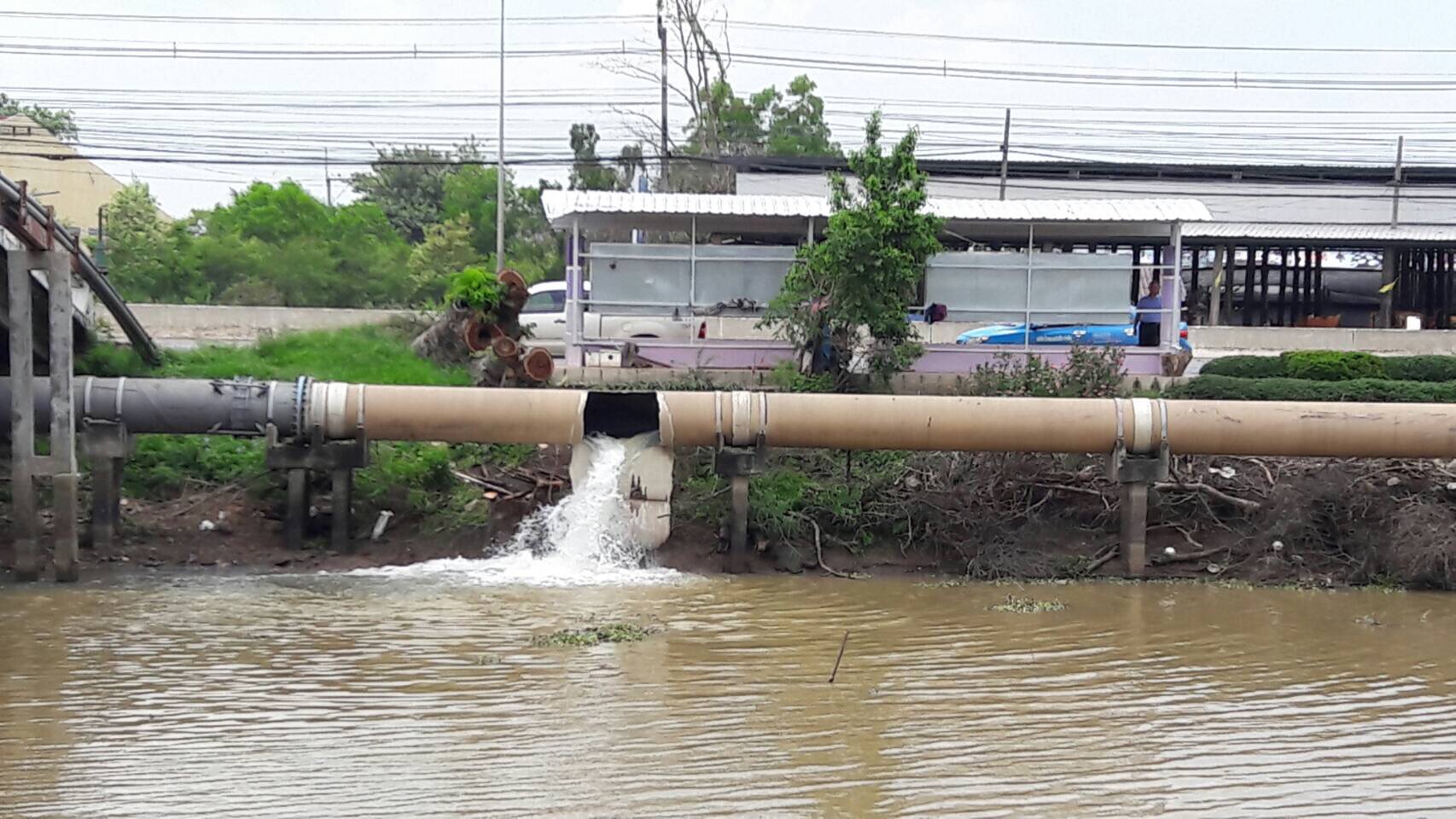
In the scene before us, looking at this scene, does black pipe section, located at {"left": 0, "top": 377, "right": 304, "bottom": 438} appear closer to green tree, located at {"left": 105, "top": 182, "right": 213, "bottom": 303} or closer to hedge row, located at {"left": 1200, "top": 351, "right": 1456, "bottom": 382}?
hedge row, located at {"left": 1200, "top": 351, "right": 1456, "bottom": 382}

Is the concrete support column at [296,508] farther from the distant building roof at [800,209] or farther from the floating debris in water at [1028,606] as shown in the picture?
the floating debris in water at [1028,606]

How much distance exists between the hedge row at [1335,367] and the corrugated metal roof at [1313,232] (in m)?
14.2

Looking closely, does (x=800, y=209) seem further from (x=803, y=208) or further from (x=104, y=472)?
(x=104, y=472)

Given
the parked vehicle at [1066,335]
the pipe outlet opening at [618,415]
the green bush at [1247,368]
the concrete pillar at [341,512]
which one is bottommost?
the concrete pillar at [341,512]

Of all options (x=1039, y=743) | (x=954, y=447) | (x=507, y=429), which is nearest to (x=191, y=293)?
(x=507, y=429)

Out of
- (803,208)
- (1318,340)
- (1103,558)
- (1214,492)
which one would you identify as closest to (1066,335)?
(803,208)

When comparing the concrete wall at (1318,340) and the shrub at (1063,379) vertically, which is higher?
the concrete wall at (1318,340)

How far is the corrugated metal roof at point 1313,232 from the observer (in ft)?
118

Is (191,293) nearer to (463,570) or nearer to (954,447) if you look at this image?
(463,570)

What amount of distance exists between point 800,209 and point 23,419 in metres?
10.8

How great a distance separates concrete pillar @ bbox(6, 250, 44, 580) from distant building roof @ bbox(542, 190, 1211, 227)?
8.10m

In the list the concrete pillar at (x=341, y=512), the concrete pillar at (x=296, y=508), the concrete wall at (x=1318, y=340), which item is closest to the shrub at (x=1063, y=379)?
the concrete pillar at (x=341, y=512)

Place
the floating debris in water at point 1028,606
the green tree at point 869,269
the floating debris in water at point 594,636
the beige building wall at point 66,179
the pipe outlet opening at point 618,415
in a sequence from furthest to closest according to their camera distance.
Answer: the beige building wall at point 66,179 < the green tree at point 869,269 < the pipe outlet opening at point 618,415 < the floating debris in water at point 1028,606 < the floating debris in water at point 594,636

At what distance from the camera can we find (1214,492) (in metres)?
15.5
